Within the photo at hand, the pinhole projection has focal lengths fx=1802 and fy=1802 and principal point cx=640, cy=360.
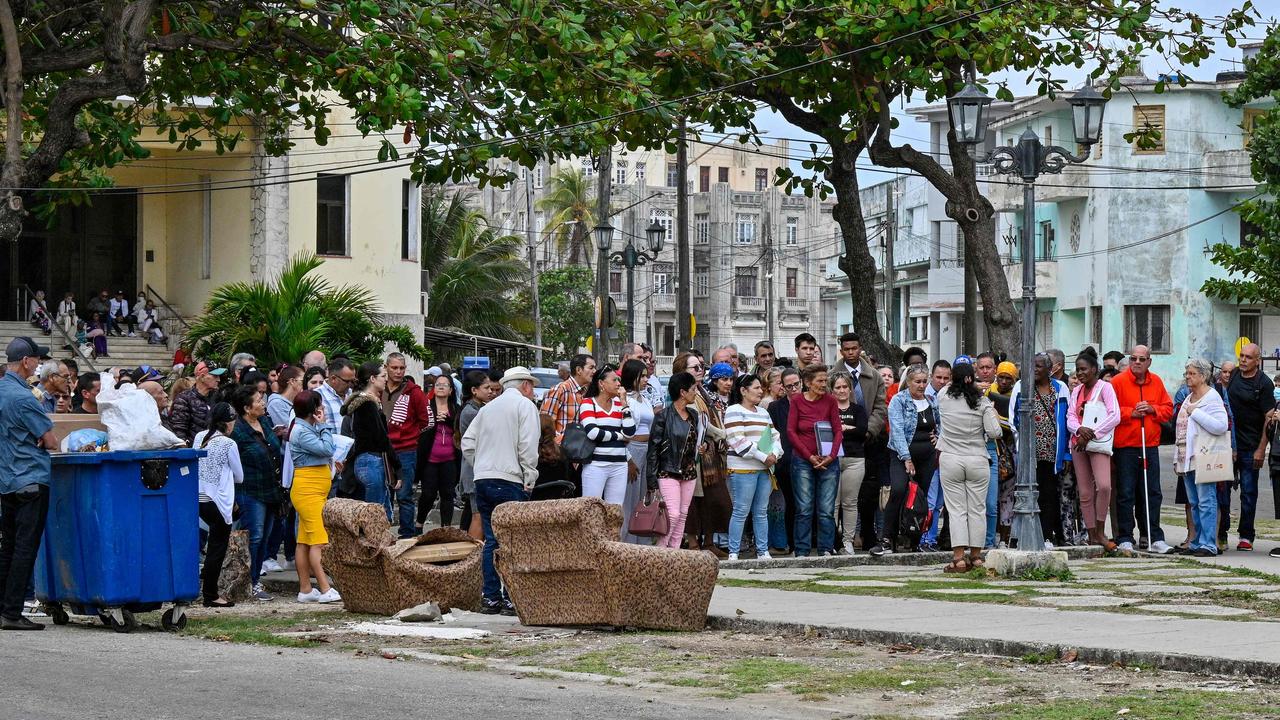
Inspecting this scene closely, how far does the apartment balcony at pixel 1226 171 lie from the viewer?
51.0 m

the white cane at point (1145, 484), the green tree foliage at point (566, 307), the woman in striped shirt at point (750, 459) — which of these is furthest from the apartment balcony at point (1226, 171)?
the woman in striped shirt at point (750, 459)

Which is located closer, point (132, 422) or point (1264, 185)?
point (132, 422)

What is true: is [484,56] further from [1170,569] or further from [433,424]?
[1170,569]

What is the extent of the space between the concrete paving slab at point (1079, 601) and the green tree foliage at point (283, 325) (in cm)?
1310

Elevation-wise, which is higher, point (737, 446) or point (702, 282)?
point (702, 282)

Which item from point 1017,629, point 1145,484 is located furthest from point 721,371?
point 1017,629

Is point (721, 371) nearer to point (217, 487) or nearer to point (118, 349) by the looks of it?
point (217, 487)

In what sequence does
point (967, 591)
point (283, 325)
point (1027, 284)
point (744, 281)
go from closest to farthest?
point (967, 591) < point (1027, 284) < point (283, 325) < point (744, 281)

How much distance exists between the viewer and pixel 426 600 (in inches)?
498

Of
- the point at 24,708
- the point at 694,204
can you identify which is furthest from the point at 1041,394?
the point at 694,204

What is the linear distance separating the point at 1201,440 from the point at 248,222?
21.7m

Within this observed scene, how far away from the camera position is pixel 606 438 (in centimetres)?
1326

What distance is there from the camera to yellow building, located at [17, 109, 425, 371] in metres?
34.1

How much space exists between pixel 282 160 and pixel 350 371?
18096 millimetres
